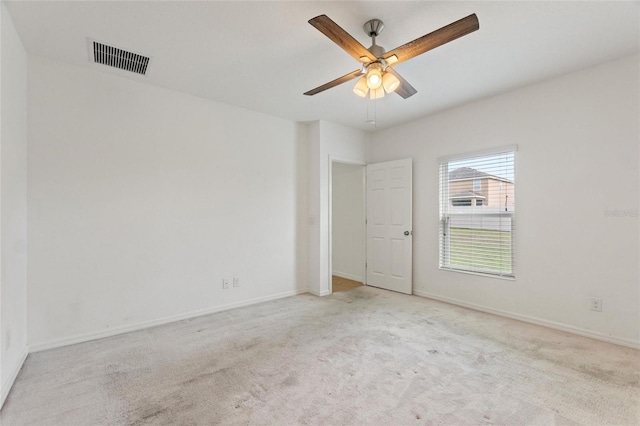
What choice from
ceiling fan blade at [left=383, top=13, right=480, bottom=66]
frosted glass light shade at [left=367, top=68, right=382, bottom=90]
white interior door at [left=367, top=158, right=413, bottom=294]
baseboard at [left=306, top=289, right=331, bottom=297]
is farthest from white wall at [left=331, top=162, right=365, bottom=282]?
ceiling fan blade at [left=383, top=13, right=480, bottom=66]

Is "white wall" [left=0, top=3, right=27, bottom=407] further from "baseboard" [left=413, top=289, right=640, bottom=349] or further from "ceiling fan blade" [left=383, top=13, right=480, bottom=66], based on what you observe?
"baseboard" [left=413, top=289, right=640, bottom=349]

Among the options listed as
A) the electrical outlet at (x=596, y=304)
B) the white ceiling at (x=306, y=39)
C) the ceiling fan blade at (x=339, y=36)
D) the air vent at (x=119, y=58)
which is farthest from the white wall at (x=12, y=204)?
the electrical outlet at (x=596, y=304)

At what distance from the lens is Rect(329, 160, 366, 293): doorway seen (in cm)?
513

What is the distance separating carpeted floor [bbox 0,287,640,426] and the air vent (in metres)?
2.60

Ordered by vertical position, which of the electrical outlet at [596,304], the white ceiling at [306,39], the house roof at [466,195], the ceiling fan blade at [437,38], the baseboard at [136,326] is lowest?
the baseboard at [136,326]

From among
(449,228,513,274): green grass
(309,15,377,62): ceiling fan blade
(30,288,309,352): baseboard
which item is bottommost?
(30,288,309,352): baseboard

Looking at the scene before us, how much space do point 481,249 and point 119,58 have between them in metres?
4.39

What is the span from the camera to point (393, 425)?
1.66 m

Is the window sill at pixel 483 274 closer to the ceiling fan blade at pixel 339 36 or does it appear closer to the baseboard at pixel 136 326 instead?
the baseboard at pixel 136 326

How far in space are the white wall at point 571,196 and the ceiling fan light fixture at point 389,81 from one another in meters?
1.99

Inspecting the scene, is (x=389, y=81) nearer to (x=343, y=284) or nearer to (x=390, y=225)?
(x=390, y=225)

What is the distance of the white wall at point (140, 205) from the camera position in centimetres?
264

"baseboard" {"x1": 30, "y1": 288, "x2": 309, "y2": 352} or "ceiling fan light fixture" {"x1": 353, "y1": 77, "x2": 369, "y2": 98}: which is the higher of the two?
"ceiling fan light fixture" {"x1": 353, "y1": 77, "x2": 369, "y2": 98}

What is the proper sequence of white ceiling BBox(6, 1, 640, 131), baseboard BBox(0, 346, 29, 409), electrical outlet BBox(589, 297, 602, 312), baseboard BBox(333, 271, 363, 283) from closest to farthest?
baseboard BBox(0, 346, 29, 409), white ceiling BBox(6, 1, 640, 131), electrical outlet BBox(589, 297, 602, 312), baseboard BBox(333, 271, 363, 283)
